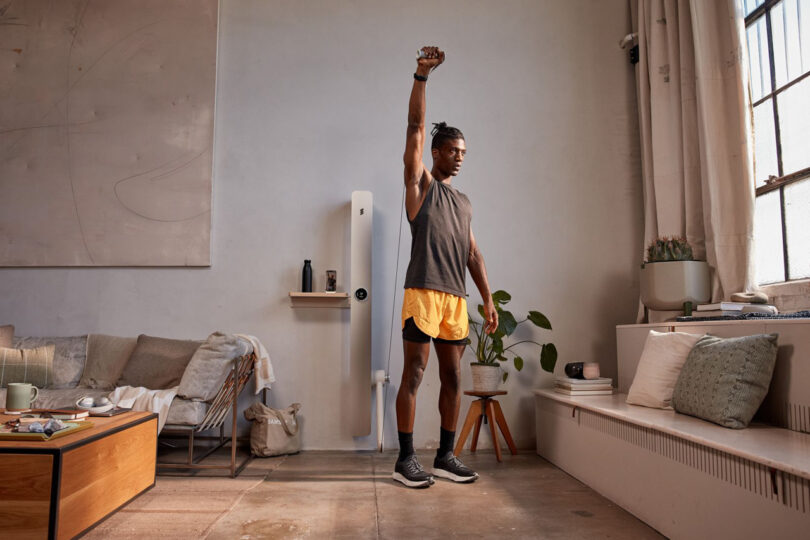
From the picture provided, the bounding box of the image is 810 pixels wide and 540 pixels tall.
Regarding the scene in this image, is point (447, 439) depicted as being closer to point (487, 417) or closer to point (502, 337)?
point (487, 417)

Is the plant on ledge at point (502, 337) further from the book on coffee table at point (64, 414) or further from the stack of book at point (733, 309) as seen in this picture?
the book on coffee table at point (64, 414)

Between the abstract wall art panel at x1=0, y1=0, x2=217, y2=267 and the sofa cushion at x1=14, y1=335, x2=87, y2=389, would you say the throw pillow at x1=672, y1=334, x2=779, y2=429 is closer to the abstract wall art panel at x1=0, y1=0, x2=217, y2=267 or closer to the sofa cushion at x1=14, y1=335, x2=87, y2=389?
the abstract wall art panel at x1=0, y1=0, x2=217, y2=267

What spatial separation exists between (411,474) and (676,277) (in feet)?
5.55

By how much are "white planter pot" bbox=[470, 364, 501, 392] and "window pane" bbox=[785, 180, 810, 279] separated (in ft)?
4.98

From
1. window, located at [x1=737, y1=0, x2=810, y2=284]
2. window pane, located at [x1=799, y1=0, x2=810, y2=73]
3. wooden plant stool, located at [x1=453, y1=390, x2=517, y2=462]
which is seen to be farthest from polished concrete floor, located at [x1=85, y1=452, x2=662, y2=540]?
window pane, located at [x1=799, y1=0, x2=810, y2=73]

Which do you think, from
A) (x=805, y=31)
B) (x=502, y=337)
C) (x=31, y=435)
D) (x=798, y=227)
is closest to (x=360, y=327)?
(x=502, y=337)

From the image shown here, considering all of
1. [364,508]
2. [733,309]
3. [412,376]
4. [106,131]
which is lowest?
[364,508]

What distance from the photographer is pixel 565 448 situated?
289 cm

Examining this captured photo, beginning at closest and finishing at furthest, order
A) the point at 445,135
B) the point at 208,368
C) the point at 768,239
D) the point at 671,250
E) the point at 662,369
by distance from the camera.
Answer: the point at 662,369 → the point at 445,135 → the point at 208,368 → the point at 768,239 → the point at 671,250

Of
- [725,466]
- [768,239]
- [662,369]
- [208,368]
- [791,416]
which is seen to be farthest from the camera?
[768,239]

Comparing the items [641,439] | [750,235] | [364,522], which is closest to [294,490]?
[364,522]

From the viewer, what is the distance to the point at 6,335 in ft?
11.0

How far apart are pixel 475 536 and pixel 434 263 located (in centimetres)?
114

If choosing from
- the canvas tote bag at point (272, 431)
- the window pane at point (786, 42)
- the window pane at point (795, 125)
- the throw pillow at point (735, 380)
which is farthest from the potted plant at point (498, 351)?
the window pane at point (786, 42)
